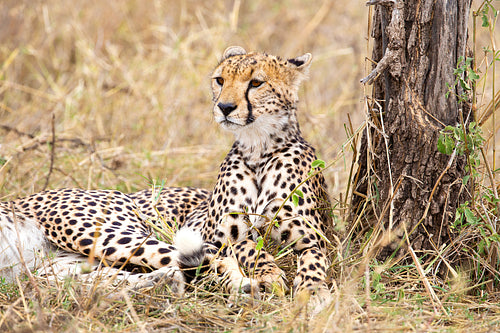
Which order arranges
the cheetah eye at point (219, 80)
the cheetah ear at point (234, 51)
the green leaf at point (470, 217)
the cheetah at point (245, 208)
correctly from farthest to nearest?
the cheetah ear at point (234, 51) < the cheetah eye at point (219, 80) < the cheetah at point (245, 208) < the green leaf at point (470, 217)

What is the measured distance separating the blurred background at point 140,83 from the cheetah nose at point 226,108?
142 cm

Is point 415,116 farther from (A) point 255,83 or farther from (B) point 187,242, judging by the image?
(B) point 187,242

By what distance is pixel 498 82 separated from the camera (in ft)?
17.5

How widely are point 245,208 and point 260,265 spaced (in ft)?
1.07

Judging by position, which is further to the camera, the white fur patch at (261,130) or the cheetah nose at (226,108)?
the white fur patch at (261,130)

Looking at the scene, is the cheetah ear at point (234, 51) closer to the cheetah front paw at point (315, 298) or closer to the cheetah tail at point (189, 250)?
the cheetah tail at point (189, 250)

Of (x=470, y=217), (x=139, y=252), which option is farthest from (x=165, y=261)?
(x=470, y=217)

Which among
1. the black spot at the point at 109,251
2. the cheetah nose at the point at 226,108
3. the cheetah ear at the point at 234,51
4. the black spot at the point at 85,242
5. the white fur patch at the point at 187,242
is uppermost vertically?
the cheetah ear at the point at 234,51

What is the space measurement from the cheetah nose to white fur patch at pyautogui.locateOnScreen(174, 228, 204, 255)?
2.05 ft

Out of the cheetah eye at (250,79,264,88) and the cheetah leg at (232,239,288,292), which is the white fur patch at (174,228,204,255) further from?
the cheetah eye at (250,79,264,88)

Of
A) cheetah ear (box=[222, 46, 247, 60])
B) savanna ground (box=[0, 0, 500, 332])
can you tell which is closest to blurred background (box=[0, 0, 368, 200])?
savanna ground (box=[0, 0, 500, 332])

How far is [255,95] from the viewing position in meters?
2.96

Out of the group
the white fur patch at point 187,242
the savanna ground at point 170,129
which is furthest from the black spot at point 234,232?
the white fur patch at point 187,242

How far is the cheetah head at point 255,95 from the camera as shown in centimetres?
290
